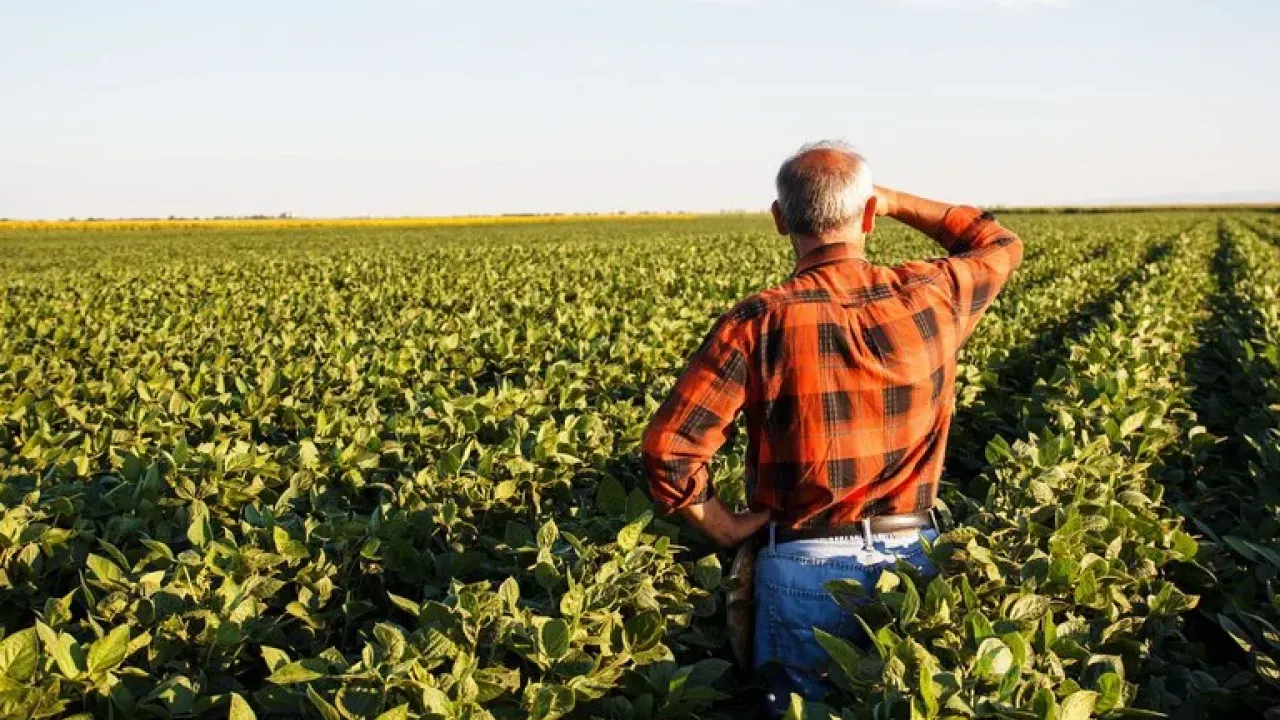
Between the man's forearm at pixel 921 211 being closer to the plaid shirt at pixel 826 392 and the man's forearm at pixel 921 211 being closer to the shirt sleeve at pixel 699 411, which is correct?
the plaid shirt at pixel 826 392

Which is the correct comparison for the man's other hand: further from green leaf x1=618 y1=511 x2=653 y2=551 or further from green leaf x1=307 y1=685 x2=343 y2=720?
green leaf x1=307 y1=685 x2=343 y2=720

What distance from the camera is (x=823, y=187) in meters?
2.52

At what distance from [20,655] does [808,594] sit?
1952mm

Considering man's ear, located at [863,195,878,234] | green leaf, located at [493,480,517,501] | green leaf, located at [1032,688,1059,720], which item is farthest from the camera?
green leaf, located at [493,480,517,501]

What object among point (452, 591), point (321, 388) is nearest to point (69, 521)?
point (452, 591)

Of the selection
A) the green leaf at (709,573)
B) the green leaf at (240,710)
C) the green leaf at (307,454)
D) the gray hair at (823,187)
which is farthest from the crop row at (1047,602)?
the green leaf at (307,454)

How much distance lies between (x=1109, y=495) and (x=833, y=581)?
162 centimetres

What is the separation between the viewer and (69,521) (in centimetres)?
384

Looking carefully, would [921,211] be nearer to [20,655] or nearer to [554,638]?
[554,638]

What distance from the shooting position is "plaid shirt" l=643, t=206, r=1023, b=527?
2.54 metres

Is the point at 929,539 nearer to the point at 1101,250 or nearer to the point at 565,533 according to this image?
the point at 565,533

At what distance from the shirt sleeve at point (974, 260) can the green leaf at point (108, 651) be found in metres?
2.36

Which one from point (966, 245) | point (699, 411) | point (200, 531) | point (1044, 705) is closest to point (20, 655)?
point (200, 531)

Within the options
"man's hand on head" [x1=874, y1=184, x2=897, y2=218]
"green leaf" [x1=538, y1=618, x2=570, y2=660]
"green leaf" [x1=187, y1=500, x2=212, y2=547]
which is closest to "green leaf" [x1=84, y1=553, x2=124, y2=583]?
"green leaf" [x1=187, y1=500, x2=212, y2=547]
